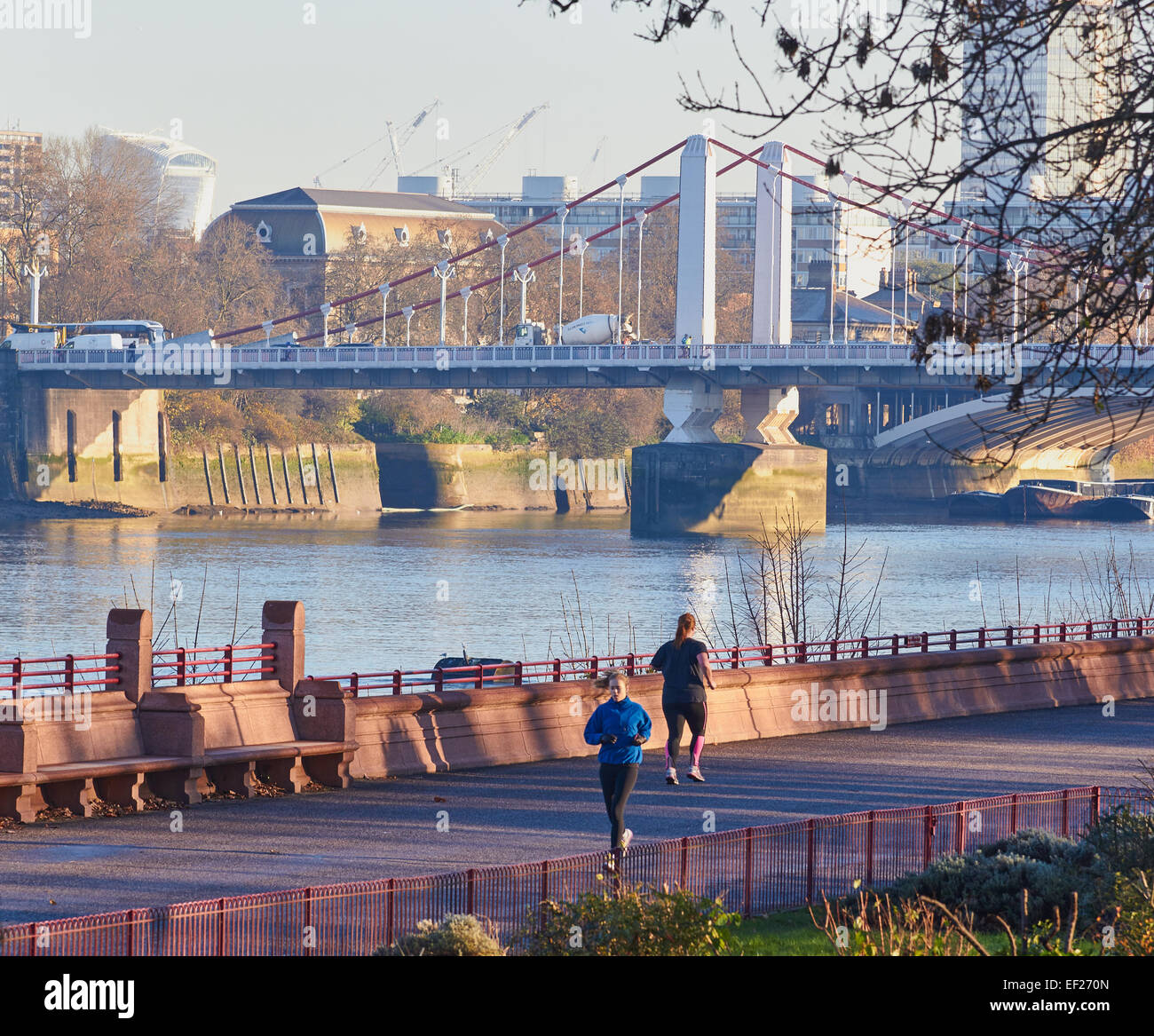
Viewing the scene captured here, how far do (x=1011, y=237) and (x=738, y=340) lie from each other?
383ft

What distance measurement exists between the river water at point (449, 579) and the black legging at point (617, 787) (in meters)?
18.8

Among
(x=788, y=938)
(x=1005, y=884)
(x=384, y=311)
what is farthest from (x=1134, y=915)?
(x=384, y=311)

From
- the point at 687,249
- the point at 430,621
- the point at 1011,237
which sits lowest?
the point at 430,621

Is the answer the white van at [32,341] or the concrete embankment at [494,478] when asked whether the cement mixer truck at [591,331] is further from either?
the white van at [32,341]

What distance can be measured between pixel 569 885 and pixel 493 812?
4.61 metres

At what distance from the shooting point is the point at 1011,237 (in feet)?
34.9

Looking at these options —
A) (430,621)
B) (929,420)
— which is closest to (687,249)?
(929,420)

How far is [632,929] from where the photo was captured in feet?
30.9

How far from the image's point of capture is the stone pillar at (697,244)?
94.1 meters

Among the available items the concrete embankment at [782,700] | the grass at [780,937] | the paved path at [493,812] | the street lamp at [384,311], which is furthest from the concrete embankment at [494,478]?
the grass at [780,937]

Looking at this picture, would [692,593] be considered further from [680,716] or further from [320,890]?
[320,890]

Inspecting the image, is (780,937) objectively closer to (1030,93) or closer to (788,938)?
(788,938)

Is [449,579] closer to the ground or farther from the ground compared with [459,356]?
closer to the ground

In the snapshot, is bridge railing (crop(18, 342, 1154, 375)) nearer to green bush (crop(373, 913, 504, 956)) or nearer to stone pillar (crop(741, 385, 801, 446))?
stone pillar (crop(741, 385, 801, 446))
